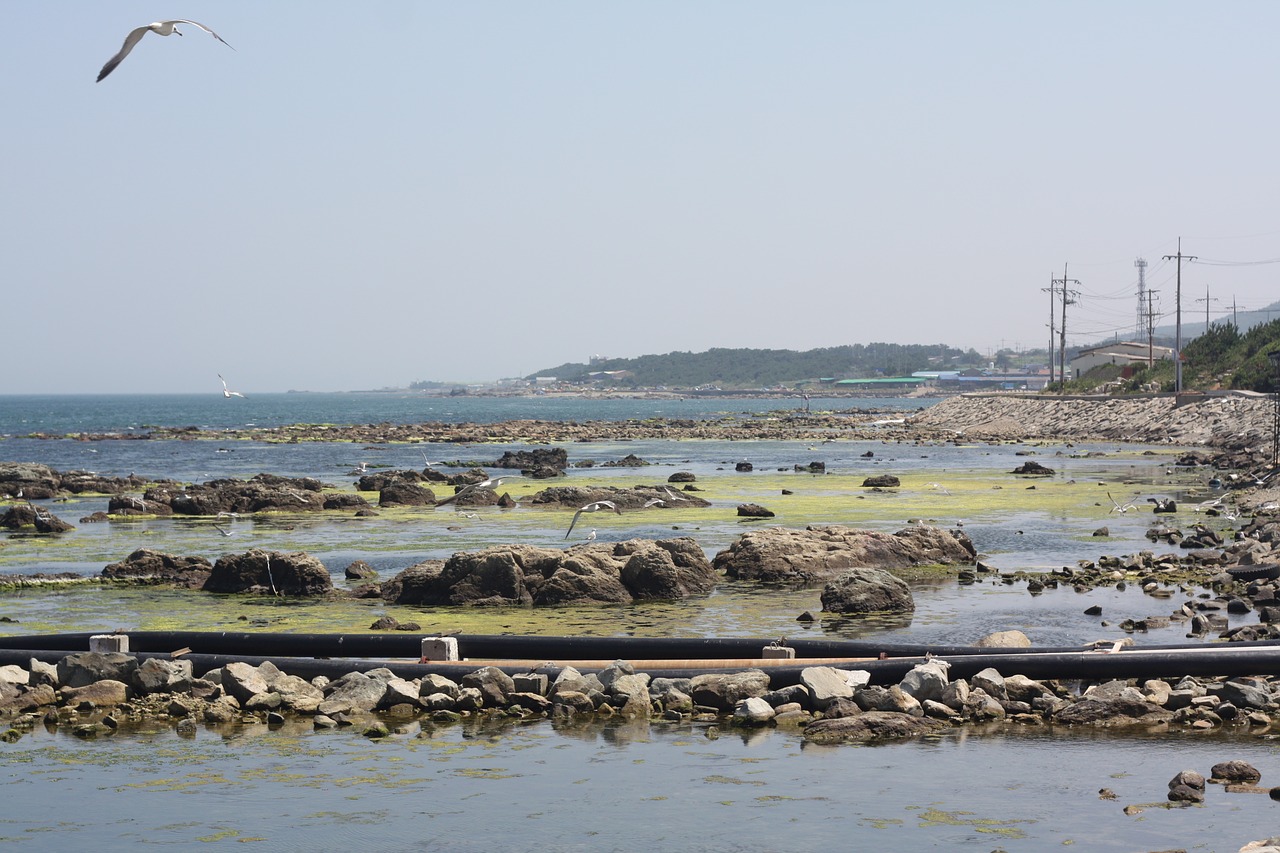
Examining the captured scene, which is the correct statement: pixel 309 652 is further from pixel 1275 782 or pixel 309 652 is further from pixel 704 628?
pixel 1275 782

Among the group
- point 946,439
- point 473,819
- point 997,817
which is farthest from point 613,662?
point 946,439

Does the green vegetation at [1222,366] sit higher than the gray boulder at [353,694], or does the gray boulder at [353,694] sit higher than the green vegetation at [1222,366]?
the green vegetation at [1222,366]

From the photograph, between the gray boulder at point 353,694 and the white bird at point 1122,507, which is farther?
the white bird at point 1122,507

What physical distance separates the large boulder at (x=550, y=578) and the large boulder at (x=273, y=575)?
5.36 ft

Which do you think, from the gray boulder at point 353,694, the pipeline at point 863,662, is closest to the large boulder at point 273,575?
the pipeline at point 863,662

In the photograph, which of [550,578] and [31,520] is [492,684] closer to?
[550,578]

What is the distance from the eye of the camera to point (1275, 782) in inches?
457

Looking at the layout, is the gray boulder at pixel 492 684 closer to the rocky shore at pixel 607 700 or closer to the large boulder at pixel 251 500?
the rocky shore at pixel 607 700

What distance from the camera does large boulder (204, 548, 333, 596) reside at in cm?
2484

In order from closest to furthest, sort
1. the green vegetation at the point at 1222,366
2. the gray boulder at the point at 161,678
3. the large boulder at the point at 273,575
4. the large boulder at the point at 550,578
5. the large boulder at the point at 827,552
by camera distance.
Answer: the gray boulder at the point at 161,678
the large boulder at the point at 550,578
the large boulder at the point at 273,575
the large boulder at the point at 827,552
the green vegetation at the point at 1222,366

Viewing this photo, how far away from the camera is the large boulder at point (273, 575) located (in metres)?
24.8

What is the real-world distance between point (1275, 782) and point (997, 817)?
106 inches

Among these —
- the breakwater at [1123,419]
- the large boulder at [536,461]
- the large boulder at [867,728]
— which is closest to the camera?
the large boulder at [867,728]

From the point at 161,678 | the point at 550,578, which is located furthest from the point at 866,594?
the point at 161,678
